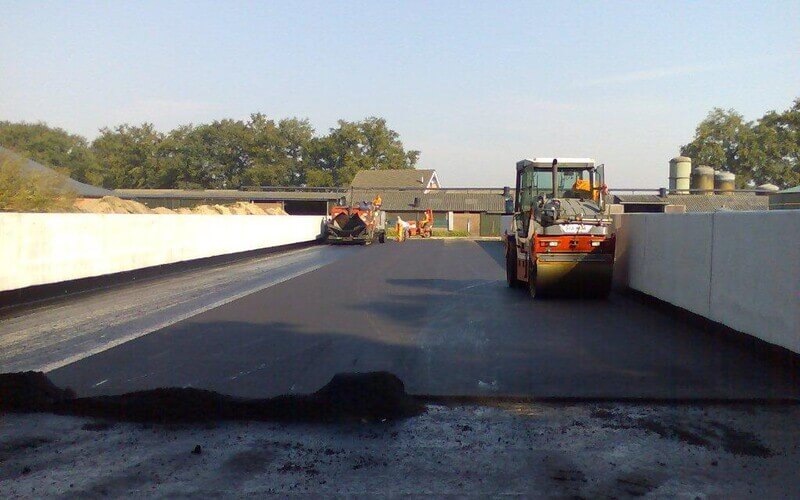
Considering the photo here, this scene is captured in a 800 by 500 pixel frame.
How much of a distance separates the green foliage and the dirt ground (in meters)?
22.3

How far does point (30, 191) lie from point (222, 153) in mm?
74959

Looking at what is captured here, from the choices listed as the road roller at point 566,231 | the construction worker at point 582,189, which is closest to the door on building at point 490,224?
the road roller at point 566,231

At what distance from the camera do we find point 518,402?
25.6 feet

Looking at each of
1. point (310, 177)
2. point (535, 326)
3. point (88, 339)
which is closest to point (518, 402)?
point (535, 326)

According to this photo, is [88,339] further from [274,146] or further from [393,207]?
[274,146]

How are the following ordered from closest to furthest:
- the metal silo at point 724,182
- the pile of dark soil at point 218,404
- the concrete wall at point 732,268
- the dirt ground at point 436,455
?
the dirt ground at point 436,455, the pile of dark soil at point 218,404, the concrete wall at point 732,268, the metal silo at point 724,182

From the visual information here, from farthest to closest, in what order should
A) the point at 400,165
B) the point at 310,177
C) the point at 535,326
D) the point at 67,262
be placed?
1. the point at 400,165
2. the point at 310,177
3. the point at 67,262
4. the point at 535,326

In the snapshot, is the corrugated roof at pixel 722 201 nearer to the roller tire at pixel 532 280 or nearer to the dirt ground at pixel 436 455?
the roller tire at pixel 532 280

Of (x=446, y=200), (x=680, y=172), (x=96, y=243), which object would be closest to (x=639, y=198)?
(x=680, y=172)

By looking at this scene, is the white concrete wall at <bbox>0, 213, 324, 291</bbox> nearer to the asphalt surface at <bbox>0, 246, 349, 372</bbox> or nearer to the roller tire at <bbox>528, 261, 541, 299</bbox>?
the asphalt surface at <bbox>0, 246, 349, 372</bbox>

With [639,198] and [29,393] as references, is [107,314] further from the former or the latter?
[639,198]

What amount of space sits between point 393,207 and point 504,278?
185 ft

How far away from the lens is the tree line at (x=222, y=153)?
99.1 m

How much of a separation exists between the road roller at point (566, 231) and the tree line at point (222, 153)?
84409mm
